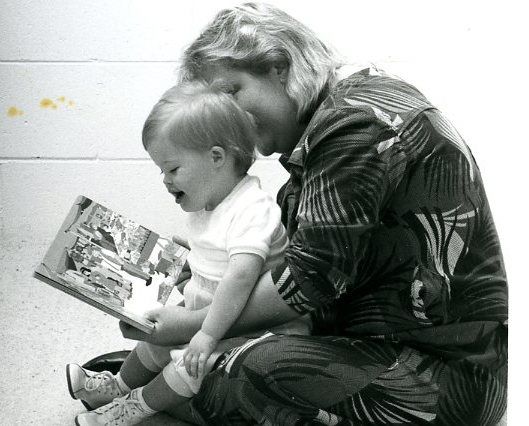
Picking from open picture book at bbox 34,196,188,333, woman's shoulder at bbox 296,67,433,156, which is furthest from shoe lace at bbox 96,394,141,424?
woman's shoulder at bbox 296,67,433,156

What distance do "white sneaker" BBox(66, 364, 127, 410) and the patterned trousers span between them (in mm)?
441

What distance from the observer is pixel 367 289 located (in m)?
1.55

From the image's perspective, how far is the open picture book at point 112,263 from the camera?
1615mm

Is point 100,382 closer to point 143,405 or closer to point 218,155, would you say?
point 143,405

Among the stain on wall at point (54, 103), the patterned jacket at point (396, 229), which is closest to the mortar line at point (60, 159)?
the stain on wall at point (54, 103)

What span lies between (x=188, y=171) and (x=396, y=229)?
42cm

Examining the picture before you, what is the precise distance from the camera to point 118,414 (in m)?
1.81

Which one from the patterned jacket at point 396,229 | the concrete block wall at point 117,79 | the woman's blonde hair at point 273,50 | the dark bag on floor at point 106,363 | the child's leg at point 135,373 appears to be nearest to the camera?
the patterned jacket at point 396,229

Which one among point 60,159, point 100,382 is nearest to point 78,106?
point 60,159

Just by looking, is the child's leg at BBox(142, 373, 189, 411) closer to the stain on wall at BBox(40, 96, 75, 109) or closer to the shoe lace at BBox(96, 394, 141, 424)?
the shoe lace at BBox(96, 394, 141, 424)

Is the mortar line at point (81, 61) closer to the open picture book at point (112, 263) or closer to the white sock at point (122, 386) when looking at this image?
the open picture book at point (112, 263)

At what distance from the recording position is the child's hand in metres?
1.62

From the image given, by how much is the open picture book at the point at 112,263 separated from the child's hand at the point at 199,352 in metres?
0.09

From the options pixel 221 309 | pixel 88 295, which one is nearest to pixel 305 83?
pixel 221 309
